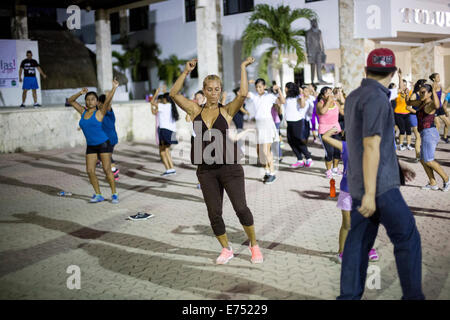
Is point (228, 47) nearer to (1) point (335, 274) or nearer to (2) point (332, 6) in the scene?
(2) point (332, 6)

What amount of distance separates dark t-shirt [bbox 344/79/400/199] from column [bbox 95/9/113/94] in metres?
21.0

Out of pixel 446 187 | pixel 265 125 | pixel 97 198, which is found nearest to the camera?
pixel 446 187

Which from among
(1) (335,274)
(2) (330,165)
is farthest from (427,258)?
(2) (330,165)

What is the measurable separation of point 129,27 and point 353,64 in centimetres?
1941

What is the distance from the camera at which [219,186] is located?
498cm

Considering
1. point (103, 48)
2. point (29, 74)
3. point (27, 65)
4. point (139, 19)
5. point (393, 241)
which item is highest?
point (139, 19)

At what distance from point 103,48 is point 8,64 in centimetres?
558

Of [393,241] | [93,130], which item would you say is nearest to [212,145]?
[393,241]

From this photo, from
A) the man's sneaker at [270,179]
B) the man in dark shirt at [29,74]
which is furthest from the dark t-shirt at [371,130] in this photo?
the man in dark shirt at [29,74]

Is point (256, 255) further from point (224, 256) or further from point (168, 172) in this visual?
point (168, 172)

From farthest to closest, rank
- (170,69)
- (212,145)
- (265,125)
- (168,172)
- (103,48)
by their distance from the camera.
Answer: (170,69) → (103,48) → (168,172) → (265,125) → (212,145)

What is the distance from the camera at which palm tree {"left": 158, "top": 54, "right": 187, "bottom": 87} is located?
31.6 metres

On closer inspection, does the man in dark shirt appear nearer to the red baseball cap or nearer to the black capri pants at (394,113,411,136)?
the black capri pants at (394,113,411,136)

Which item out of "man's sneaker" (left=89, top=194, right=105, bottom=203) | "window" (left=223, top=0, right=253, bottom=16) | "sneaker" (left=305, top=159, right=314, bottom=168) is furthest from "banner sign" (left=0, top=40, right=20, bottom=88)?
"window" (left=223, top=0, right=253, bottom=16)
